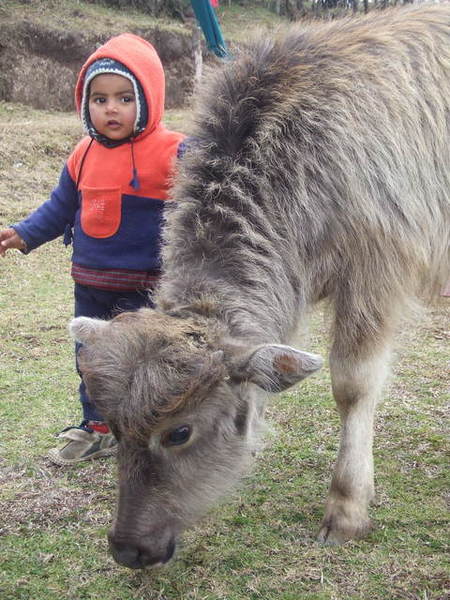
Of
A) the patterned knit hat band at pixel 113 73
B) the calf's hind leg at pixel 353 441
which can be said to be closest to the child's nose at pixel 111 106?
the patterned knit hat band at pixel 113 73

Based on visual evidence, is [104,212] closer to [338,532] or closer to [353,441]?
[353,441]

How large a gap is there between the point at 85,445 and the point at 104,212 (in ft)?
5.00

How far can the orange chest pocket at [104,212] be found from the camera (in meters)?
4.35

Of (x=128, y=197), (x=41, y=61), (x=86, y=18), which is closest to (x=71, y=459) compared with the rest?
(x=128, y=197)

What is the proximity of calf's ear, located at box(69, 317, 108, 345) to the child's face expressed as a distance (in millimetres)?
1493

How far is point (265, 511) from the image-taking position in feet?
13.2

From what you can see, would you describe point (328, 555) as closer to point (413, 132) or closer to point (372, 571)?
point (372, 571)

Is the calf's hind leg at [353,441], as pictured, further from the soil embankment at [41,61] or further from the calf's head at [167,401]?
the soil embankment at [41,61]

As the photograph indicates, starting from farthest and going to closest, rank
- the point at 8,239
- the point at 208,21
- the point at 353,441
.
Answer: the point at 208,21 < the point at 8,239 < the point at 353,441

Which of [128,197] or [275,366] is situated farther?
[128,197]

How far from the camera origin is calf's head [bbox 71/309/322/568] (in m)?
2.94

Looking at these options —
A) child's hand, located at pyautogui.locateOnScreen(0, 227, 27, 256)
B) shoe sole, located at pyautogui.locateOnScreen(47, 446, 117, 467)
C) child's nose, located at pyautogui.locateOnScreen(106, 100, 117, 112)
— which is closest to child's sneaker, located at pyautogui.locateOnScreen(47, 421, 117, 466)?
shoe sole, located at pyautogui.locateOnScreen(47, 446, 117, 467)

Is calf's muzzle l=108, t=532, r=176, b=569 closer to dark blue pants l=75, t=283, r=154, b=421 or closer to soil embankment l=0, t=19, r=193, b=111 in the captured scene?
dark blue pants l=75, t=283, r=154, b=421

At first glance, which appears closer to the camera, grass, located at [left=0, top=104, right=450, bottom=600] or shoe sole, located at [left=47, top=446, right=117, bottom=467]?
grass, located at [left=0, top=104, right=450, bottom=600]
